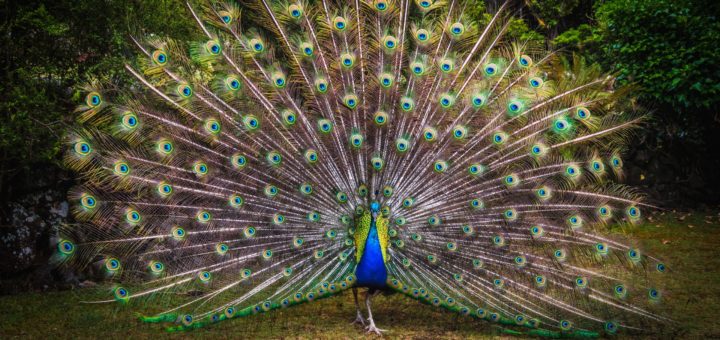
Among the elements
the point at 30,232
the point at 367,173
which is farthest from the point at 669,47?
the point at 30,232

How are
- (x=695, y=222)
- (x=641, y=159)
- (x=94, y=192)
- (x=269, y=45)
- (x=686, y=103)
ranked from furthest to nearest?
(x=641, y=159)
(x=695, y=222)
(x=686, y=103)
(x=269, y=45)
(x=94, y=192)

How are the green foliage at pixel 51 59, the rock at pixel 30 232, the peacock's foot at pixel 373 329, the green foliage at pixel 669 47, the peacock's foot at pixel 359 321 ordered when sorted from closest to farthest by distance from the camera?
the peacock's foot at pixel 373 329 < the peacock's foot at pixel 359 321 < the green foliage at pixel 51 59 < the rock at pixel 30 232 < the green foliage at pixel 669 47

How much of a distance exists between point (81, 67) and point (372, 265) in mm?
3582

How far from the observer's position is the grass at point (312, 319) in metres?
5.02

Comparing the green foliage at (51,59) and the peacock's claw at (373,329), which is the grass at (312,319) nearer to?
the peacock's claw at (373,329)

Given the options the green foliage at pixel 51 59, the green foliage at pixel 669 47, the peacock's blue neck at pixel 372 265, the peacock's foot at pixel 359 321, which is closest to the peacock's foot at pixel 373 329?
the peacock's foot at pixel 359 321

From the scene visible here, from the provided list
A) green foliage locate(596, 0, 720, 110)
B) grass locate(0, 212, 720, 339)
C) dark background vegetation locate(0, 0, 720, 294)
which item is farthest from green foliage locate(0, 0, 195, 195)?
green foliage locate(596, 0, 720, 110)

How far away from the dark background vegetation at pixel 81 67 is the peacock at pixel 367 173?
94 cm

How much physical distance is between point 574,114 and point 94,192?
12.4 ft

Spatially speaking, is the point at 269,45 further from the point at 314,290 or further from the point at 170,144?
the point at 314,290

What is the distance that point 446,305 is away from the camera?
187 inches

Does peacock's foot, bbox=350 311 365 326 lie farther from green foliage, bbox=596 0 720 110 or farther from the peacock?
green foliage, bbox=596 0 720 110

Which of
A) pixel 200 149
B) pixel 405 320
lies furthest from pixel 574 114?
pixel 200 149

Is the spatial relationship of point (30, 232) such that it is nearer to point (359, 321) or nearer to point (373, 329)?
point (359, 321)
